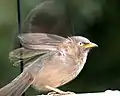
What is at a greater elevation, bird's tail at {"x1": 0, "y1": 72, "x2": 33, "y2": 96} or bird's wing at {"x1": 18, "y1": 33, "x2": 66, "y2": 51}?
bird's wing at {"x1": 18, "y1": 33, "x2": 66, "y2": 51}

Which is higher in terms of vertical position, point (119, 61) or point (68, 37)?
point (68, 37)

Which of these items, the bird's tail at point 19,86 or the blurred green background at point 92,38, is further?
the blurred green background at point 92,38

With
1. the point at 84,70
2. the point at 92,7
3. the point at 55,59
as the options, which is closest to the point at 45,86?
the point at 55,59

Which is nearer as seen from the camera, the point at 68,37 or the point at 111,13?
the point at 68,37

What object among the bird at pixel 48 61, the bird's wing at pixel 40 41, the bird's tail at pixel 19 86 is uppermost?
the bird's wing at pixel 40 41

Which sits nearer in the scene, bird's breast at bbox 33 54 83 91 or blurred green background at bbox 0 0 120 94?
bird's breast at bbox 33 54 83 91

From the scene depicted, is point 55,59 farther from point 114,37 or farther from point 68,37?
point 114,37
